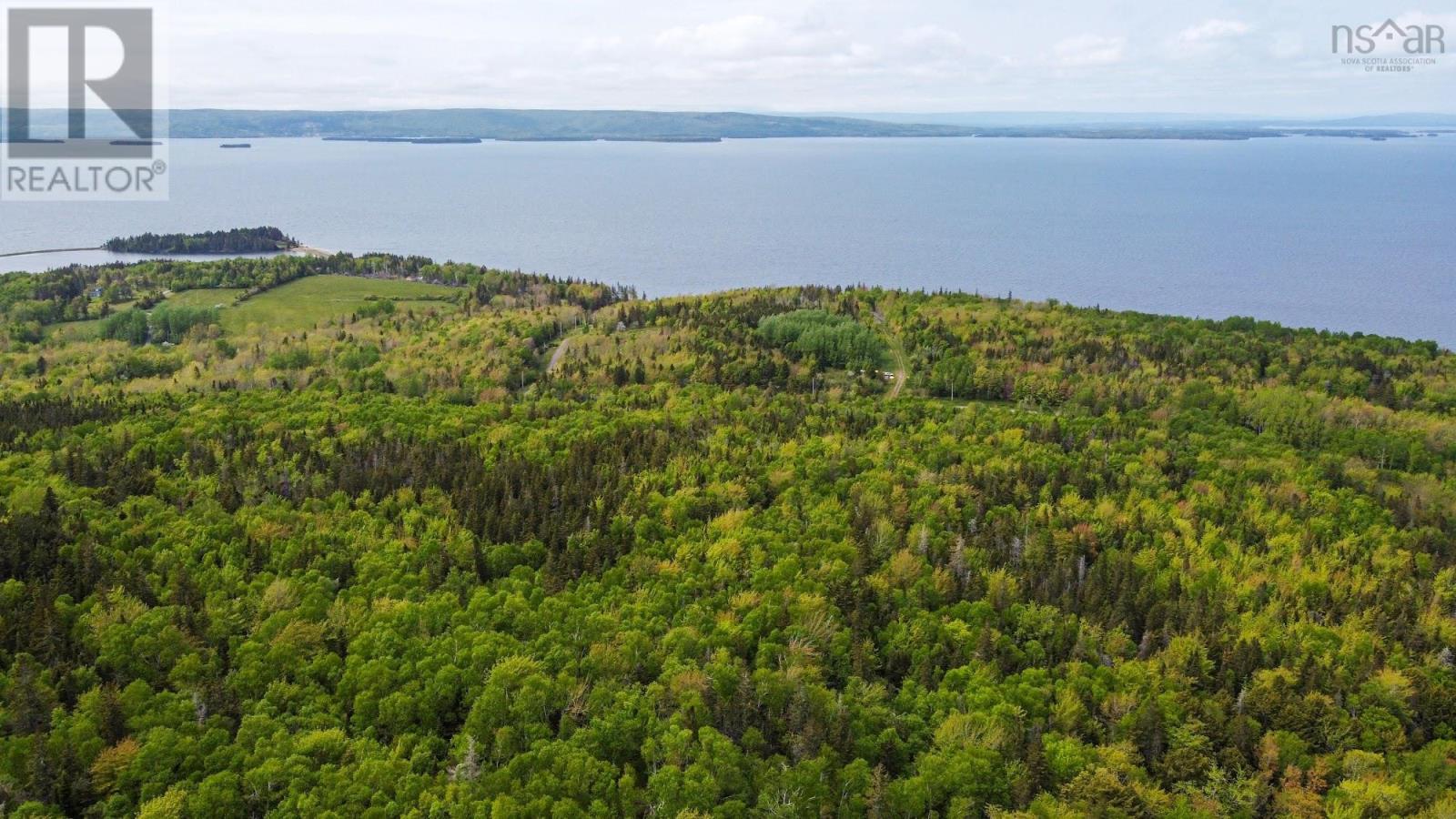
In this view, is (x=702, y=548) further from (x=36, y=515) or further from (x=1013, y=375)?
(x=1013, y=375)

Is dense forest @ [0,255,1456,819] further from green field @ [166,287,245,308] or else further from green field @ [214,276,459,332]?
green field @ [166,287,245,308]

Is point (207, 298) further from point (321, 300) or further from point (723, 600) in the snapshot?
point (723, 600)

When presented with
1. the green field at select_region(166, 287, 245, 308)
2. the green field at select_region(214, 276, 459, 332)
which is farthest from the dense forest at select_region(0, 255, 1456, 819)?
the green field at select_region(166, 287, 245, 308)

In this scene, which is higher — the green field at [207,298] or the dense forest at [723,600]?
Answer: the green field at [207,298]

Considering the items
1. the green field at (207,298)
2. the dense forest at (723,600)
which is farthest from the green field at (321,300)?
the dense forest at (723,600)

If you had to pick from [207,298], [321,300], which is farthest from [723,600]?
[207,298]

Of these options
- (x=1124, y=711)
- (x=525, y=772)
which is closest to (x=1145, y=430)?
(x=1124, y=711)

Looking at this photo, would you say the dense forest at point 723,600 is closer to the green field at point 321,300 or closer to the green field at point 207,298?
the green field at point 321,300
